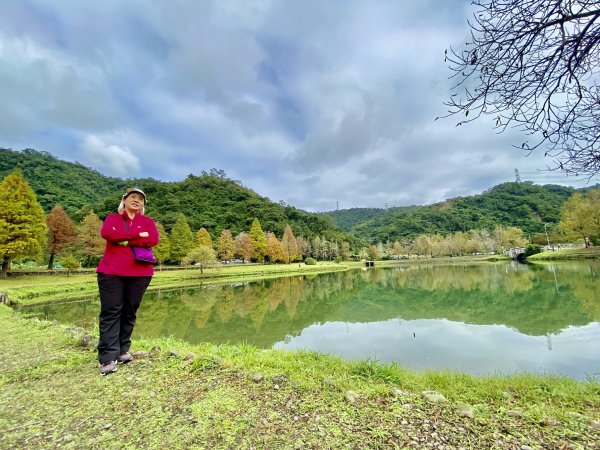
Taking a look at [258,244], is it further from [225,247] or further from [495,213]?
[495,213]

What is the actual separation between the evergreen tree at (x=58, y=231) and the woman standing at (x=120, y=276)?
3291 centimetres

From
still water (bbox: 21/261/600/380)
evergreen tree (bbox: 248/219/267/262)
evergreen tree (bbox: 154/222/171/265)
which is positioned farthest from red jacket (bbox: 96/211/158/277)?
evergreen tree (bbox: 248/219/267/262)

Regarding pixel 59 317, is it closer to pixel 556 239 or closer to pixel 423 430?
pixel 423 430

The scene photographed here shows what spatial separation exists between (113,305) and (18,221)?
2717 centimetres

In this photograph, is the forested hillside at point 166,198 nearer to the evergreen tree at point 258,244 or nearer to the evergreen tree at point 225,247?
the evergreen tree at point 258,244

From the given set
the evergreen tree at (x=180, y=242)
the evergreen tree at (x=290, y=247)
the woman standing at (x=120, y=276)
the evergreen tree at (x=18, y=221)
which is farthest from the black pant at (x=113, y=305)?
the evergreen tree at (x=290, y=247)

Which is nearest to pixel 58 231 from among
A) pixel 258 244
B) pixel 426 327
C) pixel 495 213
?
pixel 258 244

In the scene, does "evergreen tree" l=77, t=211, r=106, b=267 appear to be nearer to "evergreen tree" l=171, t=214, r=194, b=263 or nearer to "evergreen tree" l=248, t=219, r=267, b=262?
"evergreen tree" l=171, t=214, r=194, b=263

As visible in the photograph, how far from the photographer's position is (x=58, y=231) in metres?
29.2

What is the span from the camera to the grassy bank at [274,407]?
234 cm

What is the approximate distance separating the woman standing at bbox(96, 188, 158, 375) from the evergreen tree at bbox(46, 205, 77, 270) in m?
32.9

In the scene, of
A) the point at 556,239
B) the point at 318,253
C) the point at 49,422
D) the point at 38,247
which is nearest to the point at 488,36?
the point at 49,422

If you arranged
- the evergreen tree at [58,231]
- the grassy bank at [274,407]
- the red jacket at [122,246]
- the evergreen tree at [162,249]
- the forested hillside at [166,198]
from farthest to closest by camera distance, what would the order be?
the forested hillside at [166,198], the evergreen tree at [162,249], the evergreen tree at [58,231], the red jacket at [122,246], the grassy bank at [274,407]

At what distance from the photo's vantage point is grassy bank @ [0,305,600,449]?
2.34 metres
